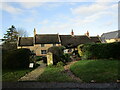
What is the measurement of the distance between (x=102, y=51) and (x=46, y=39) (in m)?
24.3

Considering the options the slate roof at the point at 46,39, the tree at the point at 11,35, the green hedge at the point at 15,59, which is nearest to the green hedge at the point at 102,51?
the green hedge at the point at 15,59

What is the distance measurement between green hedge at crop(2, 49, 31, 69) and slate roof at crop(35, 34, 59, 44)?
78.9 feet

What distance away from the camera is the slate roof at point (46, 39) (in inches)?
1501

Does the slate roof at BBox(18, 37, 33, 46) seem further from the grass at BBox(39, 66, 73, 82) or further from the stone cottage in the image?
the grass at BBox(39, 66, 73, 82)

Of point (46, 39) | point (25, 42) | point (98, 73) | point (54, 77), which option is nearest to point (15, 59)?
point (54, 77)

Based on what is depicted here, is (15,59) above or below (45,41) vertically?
below

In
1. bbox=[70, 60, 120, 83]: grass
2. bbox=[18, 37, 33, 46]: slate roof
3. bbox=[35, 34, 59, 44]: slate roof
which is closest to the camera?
bbox=[70, 60, 120, 83]: grass

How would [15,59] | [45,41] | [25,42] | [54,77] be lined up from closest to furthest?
1. [54,77]
2. [15,59]
3. [25,42]
4. [45,41]

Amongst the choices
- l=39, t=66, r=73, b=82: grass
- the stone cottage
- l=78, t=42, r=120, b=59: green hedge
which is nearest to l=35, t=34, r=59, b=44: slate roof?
the stone cottage

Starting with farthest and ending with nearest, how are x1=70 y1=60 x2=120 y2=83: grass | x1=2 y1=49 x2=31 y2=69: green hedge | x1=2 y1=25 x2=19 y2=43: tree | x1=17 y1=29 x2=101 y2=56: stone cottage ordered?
1. x1=2 y1=25 x2=19 y2=43: tree
2. x1=17 y1=29 x2=101 y2=56: stone cottage
3. x1=2 y1=49 x2=31 y2=69: green hedge
4. x1=70 y1=60 x2=120 y2=83: grass

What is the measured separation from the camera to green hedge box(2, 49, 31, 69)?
1304 cm

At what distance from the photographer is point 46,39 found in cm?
3916

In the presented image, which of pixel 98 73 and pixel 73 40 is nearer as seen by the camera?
pixel 98 73

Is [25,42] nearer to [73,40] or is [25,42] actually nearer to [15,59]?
[73,40]
